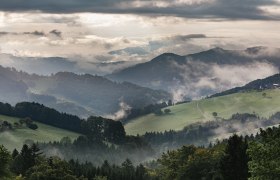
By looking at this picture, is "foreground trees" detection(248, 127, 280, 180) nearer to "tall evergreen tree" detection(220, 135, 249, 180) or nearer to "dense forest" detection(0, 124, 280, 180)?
"dense forest" detection(0, 124, 280, 180)

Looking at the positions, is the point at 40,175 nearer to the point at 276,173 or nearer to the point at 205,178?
the point at 205,178

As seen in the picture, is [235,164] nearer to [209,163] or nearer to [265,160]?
[265,160]

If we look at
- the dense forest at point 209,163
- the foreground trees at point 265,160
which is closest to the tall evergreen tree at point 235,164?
the dense forest at point 209,163

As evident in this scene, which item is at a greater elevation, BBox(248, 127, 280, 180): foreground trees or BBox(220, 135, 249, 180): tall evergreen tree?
BBox(248, 127, 280, 180): foreground trees

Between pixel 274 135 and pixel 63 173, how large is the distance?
6415 centimetres

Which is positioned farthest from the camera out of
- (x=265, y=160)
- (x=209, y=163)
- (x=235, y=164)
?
(x=209, y=163)

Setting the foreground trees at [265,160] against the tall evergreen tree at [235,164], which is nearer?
the foreground trees at [265,160]

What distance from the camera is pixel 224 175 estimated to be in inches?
4200

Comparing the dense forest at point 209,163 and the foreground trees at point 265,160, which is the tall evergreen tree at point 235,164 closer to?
the dense forest at point 209,163

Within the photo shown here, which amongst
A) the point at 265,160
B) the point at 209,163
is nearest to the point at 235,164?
the point at 265,160

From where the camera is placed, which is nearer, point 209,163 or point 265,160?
point 265,160

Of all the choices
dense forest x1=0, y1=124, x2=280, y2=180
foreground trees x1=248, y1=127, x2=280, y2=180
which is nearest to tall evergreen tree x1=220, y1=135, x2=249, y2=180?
dense forest x1=0, y1=124, x2=280, y2=180

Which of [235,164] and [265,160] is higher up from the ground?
[265,160]

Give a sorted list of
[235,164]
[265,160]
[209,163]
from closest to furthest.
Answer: [265,160], [235,164], [209,163]
